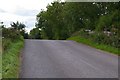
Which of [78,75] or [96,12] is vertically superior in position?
[96,12]

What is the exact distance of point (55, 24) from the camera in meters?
74.6

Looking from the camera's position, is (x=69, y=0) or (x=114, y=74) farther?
(x=69, y=0)

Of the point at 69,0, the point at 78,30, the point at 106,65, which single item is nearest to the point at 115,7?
the point at 69,0

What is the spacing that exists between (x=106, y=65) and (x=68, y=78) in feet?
14.2

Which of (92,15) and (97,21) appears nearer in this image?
(97,21)

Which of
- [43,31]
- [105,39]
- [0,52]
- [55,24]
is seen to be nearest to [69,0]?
[105,39]

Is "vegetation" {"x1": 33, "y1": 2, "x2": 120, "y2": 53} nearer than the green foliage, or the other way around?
"vegetation" {"x1": 33, "y1": 2, "x2": 120, "y2": 53}

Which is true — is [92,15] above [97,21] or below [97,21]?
above

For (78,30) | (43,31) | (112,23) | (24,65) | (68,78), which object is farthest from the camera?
(43,31)

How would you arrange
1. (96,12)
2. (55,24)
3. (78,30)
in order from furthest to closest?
(55,24), (78,30), (96,12)

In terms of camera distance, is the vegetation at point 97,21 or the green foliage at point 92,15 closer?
the vegetation at point 97,21

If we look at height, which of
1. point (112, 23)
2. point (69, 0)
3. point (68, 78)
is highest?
point (69, 0)

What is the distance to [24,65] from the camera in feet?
50.3

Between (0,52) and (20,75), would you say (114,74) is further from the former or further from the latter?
(0,52)
